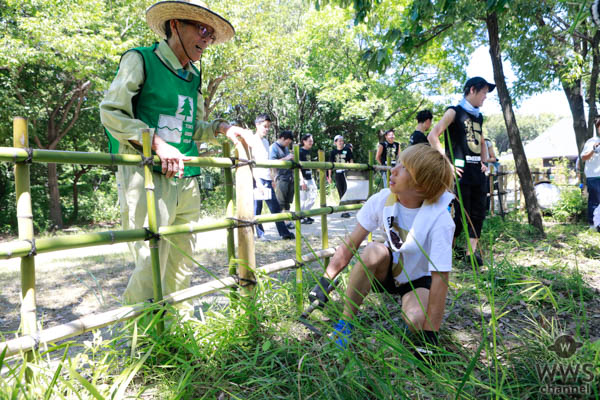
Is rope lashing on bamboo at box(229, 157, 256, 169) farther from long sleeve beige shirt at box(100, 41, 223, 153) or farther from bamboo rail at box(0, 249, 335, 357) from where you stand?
bamboo rail at box(0, 249, 335, 357)

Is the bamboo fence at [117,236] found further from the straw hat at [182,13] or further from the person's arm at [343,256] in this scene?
the straw hat at [182,13]

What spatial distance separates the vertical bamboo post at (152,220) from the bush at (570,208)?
781 centimetres

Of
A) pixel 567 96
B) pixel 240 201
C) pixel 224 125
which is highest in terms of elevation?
pixel 567 96

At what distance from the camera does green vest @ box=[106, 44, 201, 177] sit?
6.56ft

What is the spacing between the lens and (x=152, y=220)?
1.89 m

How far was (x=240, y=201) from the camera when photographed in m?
2.35

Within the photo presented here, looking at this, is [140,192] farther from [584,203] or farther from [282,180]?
[584,203]

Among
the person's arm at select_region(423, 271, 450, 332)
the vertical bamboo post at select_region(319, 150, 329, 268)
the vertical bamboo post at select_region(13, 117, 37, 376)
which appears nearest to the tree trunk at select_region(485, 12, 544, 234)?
the vertical bamboo post at select_region(319, 150, 329, 268)

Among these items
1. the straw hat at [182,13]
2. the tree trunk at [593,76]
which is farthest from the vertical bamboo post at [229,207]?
the tree trunk at [593,76]

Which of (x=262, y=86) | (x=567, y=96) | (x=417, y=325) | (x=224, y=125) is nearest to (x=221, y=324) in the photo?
(x=417, y=325)

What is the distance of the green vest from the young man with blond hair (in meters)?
1.07

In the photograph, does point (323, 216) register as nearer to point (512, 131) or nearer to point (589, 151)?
point (512, 131)

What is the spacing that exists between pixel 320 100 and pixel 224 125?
1895 centimetres

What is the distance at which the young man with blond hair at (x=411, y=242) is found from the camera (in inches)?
73.4
